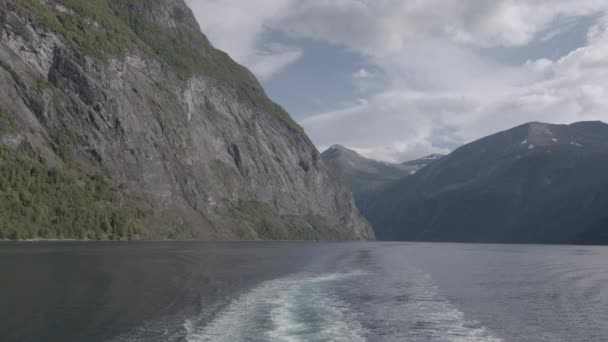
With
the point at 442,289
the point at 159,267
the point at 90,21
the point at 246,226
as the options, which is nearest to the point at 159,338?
the point at 442,289

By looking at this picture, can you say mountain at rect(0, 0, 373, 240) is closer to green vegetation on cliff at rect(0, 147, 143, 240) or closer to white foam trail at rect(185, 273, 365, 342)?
green vegetation on cliff at rect(0, 147, 143, 240)

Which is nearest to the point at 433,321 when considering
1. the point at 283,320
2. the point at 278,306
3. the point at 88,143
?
the point at 283,320

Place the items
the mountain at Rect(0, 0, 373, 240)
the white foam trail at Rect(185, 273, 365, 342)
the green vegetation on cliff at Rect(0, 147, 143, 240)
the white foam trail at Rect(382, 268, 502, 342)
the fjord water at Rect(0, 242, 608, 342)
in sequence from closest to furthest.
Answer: the white foam trail at Rect(185, 273, 365, 342) → the fjord water at Rect(0, 242, 608, 342) → the white foam trail at Rect(382, 268, 502, 342) → the green vegetation on cliff at Rect(0, 147, 143, 240) → the mountain at Rect(0, 0, 373, 240)

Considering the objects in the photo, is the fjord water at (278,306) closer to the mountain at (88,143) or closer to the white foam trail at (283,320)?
the white foam trail at (283,320)

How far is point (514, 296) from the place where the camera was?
48062 mm

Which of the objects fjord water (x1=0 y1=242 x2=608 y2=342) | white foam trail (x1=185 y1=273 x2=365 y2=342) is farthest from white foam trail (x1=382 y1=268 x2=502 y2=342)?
white foam trail (x1=185 y1=273 x2=365 y2=342)

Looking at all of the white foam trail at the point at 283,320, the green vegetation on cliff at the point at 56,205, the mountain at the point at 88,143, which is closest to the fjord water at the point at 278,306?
the white foam trail at the point at 283,320

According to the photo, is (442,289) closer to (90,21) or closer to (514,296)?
(514,296)

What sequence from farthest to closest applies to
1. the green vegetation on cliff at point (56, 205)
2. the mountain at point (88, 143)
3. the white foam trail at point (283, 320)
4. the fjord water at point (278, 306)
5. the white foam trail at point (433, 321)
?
the mountain at point (88, 143), the green vegetation on cliff at point (56, 205), the white foam trail at point (433, 321), the fjord water at point (278, 306), the white foam trail at point (283, 320)

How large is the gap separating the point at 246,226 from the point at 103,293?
522 feet

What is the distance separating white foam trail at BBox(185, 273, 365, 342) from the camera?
29.6 meters

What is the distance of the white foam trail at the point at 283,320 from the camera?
29.6 m

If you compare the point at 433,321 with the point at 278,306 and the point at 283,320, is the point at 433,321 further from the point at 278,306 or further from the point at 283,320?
the point at 278,306

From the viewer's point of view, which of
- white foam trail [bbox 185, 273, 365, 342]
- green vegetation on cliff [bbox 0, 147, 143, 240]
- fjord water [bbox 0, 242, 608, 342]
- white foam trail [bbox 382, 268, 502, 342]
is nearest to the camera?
white foam trail [bbox 185, 273, 365, 342]
